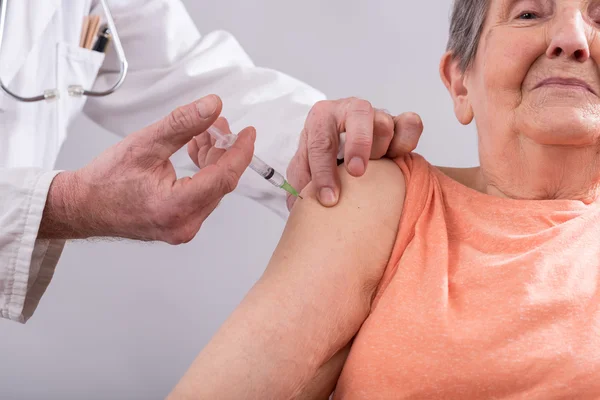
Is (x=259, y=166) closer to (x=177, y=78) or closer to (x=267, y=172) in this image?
(x=267, y=172)

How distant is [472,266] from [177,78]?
44.3 inches

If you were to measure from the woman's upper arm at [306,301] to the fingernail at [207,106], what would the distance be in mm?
234

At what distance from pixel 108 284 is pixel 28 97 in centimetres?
89

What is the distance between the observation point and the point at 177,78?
6.51 feet

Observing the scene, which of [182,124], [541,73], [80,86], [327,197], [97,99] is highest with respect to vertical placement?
[541,73]

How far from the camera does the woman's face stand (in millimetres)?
1180

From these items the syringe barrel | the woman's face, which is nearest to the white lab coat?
the syringe barrel

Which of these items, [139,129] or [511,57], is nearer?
[511,57]

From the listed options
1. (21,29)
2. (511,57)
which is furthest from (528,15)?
(21,29)

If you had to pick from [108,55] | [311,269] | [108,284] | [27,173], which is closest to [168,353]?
[108,284]

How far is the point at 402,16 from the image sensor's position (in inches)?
97.0

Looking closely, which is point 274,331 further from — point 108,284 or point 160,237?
point 108,284

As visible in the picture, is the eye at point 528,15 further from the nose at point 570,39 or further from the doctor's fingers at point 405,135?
the doctor's fingers at point 405,135

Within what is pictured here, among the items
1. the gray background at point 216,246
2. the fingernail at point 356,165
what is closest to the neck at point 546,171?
the fingernail at point 356,165
